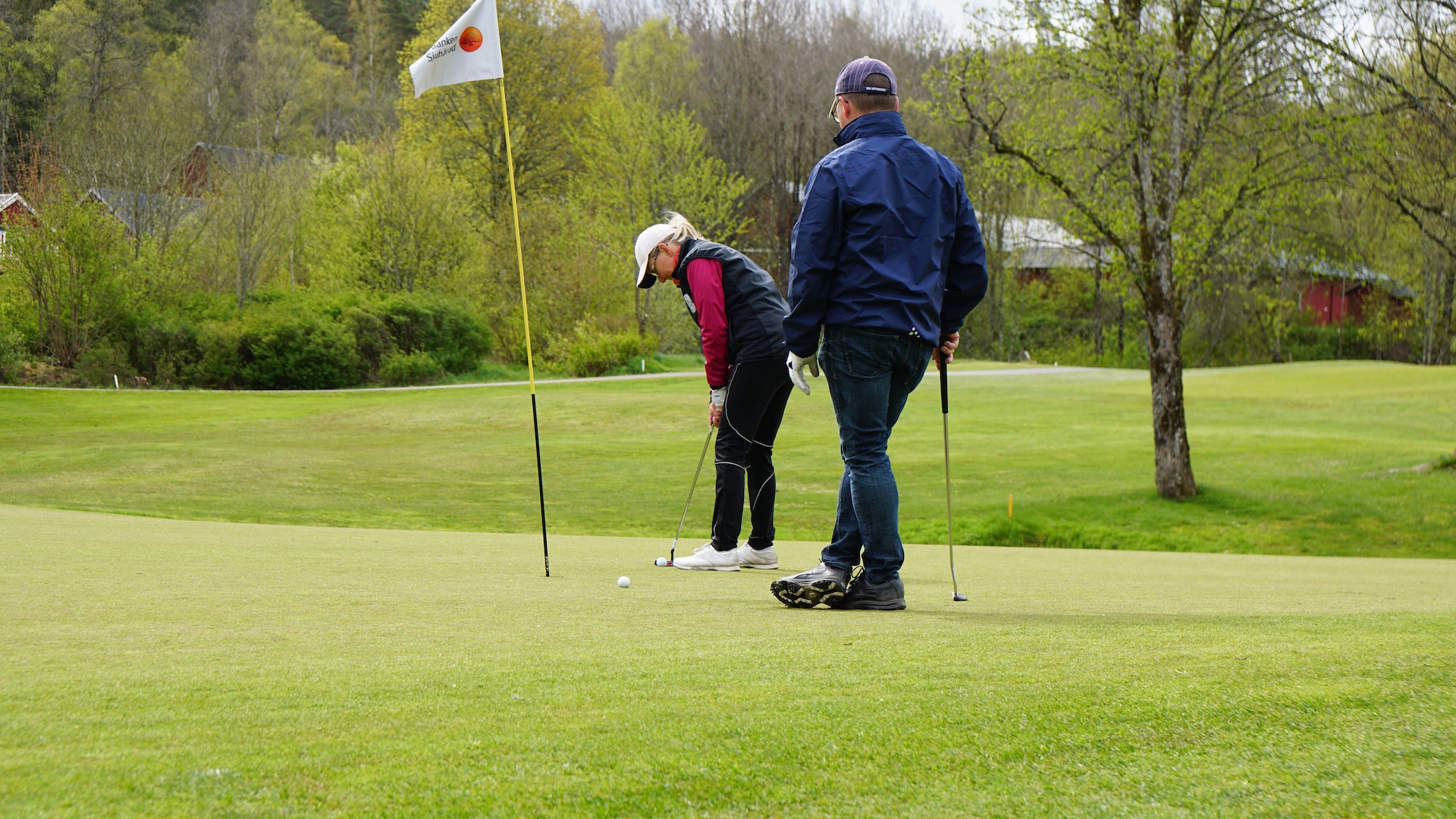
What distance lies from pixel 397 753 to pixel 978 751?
4.03ft

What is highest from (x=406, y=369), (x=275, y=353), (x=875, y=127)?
(x=875, y=127)

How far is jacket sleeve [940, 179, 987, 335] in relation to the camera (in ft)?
18.8

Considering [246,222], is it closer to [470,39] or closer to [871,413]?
[470,39]

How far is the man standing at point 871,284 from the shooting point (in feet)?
17.6

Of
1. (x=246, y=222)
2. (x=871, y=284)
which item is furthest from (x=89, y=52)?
(x=871, y=284)

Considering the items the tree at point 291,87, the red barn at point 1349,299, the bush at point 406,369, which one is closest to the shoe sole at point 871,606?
the bush at point 406,369

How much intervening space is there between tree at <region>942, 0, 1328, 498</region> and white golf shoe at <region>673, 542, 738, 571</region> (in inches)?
456

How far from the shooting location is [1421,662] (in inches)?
138

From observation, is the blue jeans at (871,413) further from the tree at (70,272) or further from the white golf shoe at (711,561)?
the tree at (70,272)

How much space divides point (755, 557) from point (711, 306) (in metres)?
1.76

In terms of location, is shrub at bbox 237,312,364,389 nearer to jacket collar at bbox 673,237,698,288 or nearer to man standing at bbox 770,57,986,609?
jacket collar at bbox 673,237,698,288

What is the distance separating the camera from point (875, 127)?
18.4ft

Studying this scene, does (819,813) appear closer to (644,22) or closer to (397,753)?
(397,753)

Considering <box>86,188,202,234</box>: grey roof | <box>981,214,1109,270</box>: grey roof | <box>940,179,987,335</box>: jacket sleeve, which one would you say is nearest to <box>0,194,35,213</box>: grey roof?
<box>86,188,202,234</box>: grey roof
